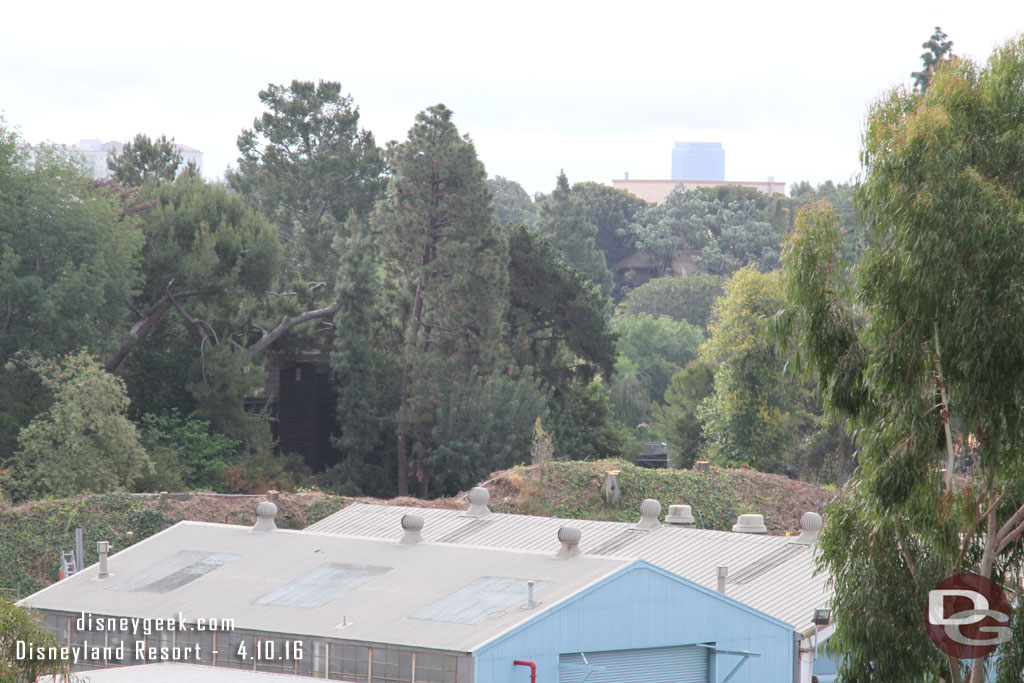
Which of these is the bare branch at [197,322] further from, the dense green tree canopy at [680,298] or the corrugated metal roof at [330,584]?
the dense green tree canopy at [680,298]

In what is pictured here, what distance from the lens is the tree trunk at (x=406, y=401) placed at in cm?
4725

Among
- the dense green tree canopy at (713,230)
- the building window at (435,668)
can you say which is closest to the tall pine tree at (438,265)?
the building window at (435,668)

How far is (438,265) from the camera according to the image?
4766 centimetres

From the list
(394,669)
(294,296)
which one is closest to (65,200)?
(294,296)

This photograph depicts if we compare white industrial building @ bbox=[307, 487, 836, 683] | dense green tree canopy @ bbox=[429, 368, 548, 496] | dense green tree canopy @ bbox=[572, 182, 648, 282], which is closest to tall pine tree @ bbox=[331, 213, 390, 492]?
dense green tree canopy @ bbox=[429, 368, 548, 496]

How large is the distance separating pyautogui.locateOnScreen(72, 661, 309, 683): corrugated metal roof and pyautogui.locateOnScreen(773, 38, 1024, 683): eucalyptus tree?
7680mm

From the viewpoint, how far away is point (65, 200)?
4431cm

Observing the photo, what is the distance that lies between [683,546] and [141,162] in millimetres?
40995

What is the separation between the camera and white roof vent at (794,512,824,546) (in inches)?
1030

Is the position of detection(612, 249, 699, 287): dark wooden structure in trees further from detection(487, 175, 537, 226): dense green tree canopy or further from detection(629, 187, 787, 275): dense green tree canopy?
detection(487, 175, 537, 226): dense green tree canopy

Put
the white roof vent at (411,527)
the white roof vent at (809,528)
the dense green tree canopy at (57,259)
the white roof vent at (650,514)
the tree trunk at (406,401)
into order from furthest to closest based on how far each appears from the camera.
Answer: the tree trunk at (406,401), the dense green tree canopy at (57,259), the white roof vent at (650,514), the white roof vent at (809,528), the white roof vent at (411,527)

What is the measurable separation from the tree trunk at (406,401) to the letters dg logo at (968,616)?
108 ft

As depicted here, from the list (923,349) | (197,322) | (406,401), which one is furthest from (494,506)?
(923,349)

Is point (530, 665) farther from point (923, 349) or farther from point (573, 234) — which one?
point (573, 234)
